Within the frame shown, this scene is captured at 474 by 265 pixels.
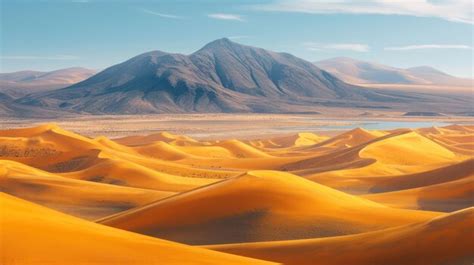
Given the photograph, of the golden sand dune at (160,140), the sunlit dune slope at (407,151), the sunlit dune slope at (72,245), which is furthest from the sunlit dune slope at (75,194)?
the golden sand dune at (160,140)

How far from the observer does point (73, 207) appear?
25.8 meters

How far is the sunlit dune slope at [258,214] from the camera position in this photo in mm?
17312

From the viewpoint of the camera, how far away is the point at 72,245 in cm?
988

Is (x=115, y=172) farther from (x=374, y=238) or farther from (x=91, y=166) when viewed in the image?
(x=374, y=238)

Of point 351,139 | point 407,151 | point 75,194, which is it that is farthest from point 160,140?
point 75,194

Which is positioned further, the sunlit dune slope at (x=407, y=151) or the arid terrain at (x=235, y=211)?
the sunlit dune slope at (x=407, y=151)

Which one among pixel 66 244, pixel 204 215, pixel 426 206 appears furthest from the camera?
pixel 426 206

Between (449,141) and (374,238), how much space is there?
52.6 metres

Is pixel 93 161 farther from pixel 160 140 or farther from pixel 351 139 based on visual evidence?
pixel 351 139

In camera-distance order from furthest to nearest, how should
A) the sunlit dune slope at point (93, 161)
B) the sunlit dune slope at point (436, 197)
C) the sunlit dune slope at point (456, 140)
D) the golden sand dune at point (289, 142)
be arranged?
the golden sand dune at point (289, 142), the sunlit dune slope at point (456, 140), the sunlit dune slope at point (93, 161), the sunlit dune slope at point (436, 197)

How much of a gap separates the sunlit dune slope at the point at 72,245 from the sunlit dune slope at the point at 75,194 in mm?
12988

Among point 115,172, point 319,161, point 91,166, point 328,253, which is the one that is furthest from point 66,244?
point 319,161

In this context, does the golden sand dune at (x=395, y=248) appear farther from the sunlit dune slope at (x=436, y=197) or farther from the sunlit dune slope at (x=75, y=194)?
the sunlit dune slope at (x=75, y=194)

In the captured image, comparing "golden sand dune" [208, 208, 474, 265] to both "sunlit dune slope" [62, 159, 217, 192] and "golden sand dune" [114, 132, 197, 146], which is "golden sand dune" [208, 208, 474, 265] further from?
"golden sand dune" [114, 132, 197, 146]
